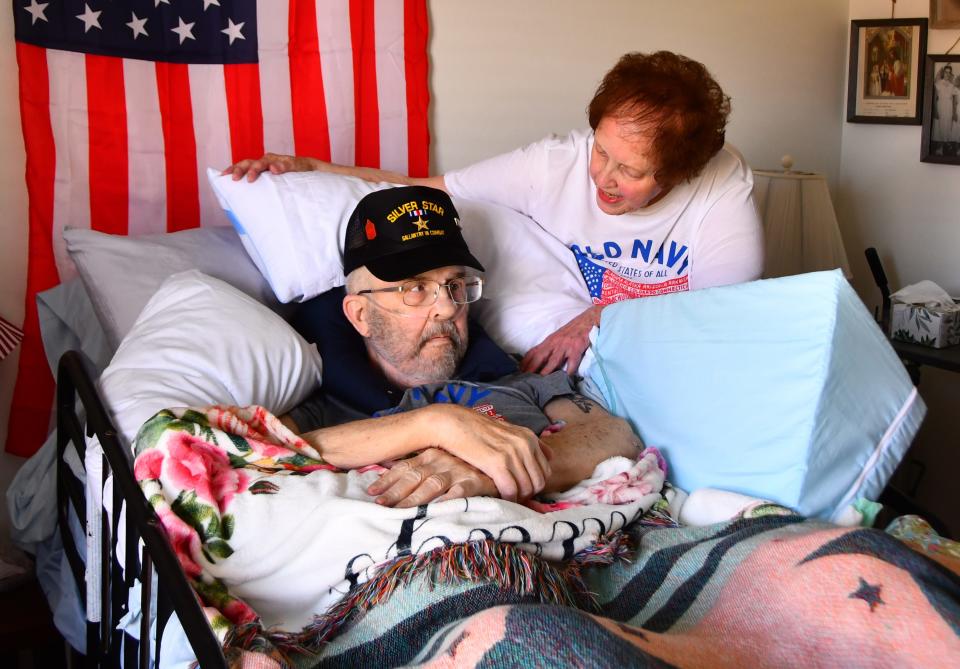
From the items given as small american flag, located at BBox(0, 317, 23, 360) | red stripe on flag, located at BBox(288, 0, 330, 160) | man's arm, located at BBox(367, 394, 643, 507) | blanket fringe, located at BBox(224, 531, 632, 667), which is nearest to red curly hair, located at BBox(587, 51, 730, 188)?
man's arm, located at BBox(367, 394, 643, 507)

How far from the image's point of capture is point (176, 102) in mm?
2004

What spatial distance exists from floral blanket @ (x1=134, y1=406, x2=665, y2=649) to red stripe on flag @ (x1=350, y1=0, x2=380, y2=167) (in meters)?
1.21

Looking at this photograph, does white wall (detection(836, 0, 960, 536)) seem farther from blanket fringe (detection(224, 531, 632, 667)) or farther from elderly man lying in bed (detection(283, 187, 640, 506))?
blanket fringe (detection(224, 531, 632, 667))

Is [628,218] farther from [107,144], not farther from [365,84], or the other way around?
[107,144]

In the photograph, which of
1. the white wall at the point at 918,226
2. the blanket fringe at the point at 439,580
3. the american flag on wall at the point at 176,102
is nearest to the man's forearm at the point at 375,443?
the blanket fringe at the point at 439,580

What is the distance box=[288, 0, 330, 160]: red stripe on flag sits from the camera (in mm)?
2127

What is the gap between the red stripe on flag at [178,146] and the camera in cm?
199

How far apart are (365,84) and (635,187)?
2.54 feet

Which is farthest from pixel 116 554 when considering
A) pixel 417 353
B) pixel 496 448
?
pixel 417 353

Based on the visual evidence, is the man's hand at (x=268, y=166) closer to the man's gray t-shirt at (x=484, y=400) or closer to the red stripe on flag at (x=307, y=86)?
the red stripe on flag at (x=307, y=86)

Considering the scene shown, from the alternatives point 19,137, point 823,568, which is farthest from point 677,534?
point 19,137

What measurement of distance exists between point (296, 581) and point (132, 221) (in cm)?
120

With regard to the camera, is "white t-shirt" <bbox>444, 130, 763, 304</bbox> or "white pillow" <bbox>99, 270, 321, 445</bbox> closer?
"white pillow" <bbox>99, 270, 321, 445</bbox>

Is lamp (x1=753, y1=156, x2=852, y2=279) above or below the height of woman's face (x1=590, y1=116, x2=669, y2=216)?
below
